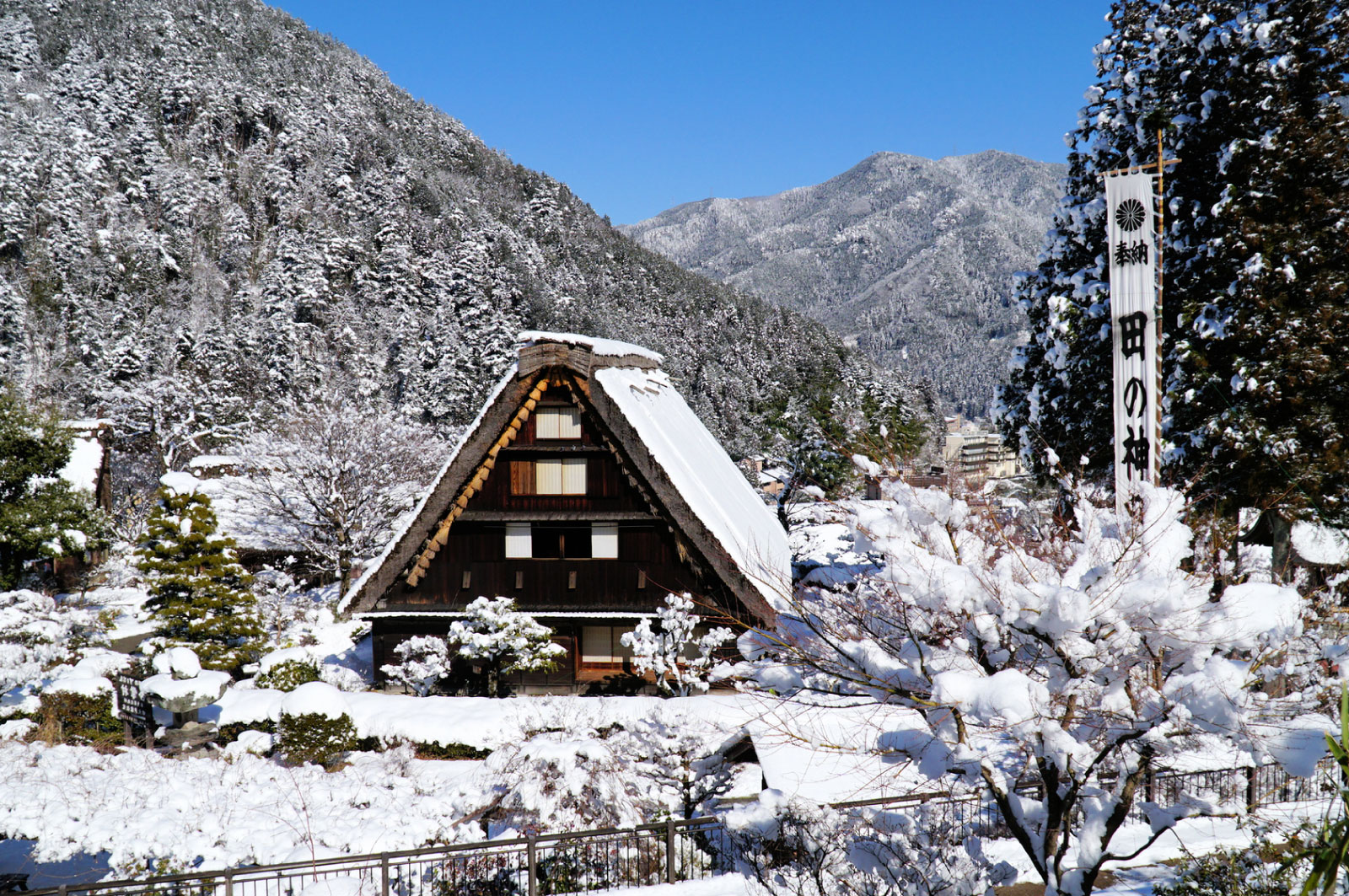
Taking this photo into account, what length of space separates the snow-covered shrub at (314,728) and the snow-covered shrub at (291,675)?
2.48 m

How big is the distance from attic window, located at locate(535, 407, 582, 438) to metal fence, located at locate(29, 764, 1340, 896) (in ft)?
29.1

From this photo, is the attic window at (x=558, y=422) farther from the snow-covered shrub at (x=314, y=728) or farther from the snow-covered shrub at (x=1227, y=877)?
the snow-covered shrub at (x=1227, y=877)

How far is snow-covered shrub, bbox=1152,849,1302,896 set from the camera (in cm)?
692

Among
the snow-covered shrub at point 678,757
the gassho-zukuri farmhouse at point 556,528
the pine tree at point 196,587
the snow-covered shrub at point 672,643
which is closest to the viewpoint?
the snow-covered shrub at point 678,757

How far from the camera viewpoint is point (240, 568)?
18688mm

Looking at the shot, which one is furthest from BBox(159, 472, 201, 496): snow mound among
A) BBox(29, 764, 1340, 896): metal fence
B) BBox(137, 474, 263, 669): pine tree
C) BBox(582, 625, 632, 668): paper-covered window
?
BBox(29, 764, 1340, 896): metal fence

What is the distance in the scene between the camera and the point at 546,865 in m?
9.12

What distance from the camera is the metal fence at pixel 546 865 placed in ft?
27.4

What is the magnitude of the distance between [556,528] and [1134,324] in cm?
1189

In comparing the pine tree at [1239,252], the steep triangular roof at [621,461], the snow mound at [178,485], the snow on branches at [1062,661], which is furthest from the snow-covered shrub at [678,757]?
the snow mound at [178,485]

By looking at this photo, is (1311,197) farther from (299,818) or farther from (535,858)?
(299,818)

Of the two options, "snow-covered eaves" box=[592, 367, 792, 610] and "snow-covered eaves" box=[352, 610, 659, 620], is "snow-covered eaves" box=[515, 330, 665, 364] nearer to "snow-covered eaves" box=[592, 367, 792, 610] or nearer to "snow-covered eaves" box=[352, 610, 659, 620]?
"snow-covered eaves" box=[592, 367, 792, 610]

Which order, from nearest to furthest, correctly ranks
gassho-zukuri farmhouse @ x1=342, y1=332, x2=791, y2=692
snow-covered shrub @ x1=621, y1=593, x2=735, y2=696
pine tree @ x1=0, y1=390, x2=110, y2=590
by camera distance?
1. snow-covered shrub @ x1=621, y1=593, x2=735, y2=696
2. gassho-zukuri farmhouse @ x1=342, y1=332, x2=791, y2=692
3. pine tree @ x1=0, y1=390, x2=110, y2=590

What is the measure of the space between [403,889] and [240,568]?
1306 centimetres
